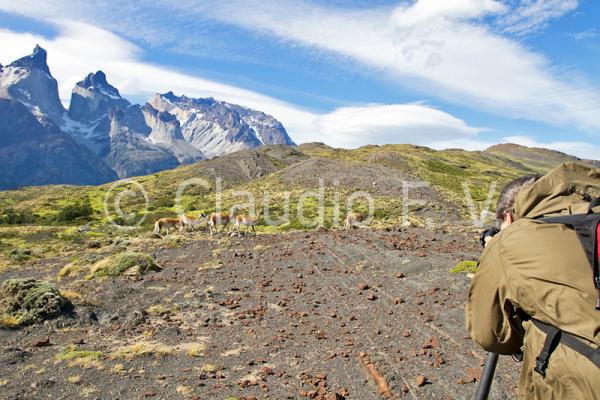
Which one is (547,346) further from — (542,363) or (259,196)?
(259,196)

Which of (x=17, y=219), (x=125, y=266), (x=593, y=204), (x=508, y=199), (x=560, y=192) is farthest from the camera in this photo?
(x=17, y=219)

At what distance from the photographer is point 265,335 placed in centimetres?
1009

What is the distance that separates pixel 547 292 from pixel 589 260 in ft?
0.95

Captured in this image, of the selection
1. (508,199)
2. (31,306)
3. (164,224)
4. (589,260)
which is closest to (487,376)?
(508,199)

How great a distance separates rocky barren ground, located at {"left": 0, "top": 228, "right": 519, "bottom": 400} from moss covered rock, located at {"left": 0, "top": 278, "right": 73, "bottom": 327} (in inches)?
16.1

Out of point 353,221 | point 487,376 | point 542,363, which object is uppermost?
point 542,363

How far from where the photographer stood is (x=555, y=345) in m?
2.53

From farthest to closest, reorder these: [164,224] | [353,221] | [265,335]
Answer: [164,224] < [353,221] < [265,335]

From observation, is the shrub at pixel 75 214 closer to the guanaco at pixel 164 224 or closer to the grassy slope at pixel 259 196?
the grassy slope at pixel 259 196

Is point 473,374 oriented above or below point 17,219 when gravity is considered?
above

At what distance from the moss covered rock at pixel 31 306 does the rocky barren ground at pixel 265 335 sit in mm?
408

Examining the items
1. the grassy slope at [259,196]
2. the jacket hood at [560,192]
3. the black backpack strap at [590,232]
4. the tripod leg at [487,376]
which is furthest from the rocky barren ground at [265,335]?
the grassy slope at [259,196]

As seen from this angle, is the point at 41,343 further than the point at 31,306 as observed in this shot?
No

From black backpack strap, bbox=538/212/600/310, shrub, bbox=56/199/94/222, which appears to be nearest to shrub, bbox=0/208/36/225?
shrub, bbox=56/199/94/222
